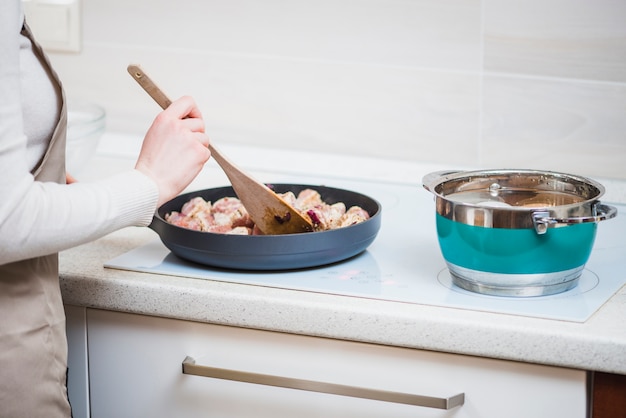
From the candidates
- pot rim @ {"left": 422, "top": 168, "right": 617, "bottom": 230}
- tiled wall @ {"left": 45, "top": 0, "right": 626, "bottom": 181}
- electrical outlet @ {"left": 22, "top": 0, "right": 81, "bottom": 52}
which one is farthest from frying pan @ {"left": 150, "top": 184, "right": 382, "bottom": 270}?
electrical outlet @ {"left": 22, "top": 0, "right": 81, "bottom": 52}

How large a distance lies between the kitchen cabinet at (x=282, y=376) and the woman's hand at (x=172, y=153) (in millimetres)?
231

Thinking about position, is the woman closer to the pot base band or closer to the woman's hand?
the woman's hand

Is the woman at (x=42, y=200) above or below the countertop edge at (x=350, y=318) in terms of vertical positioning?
above

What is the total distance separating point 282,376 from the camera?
3.78ft

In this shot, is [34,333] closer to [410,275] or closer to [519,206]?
[410,275]

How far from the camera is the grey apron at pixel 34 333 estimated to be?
101 cm

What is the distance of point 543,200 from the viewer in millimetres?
1207

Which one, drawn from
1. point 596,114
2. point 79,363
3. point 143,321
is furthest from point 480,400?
point 596,114

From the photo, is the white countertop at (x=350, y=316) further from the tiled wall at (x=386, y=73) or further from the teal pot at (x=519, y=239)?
the tiled wall at (x=386, y=73)

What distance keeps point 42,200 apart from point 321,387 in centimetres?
44

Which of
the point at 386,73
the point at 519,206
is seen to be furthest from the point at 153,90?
the point at 386,73

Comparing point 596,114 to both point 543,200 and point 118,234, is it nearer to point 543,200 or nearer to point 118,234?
point 543,200

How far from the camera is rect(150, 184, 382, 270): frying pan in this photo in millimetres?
1179

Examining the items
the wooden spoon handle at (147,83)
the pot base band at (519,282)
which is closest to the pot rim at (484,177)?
the pot base band at (519,282)
